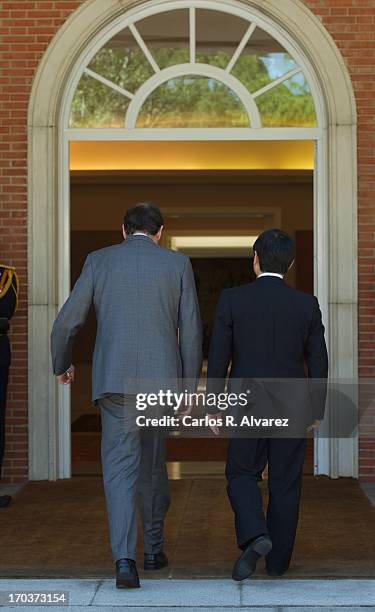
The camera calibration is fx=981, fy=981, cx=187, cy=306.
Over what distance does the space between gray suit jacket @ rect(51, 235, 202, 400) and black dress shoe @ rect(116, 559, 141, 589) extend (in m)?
0.71

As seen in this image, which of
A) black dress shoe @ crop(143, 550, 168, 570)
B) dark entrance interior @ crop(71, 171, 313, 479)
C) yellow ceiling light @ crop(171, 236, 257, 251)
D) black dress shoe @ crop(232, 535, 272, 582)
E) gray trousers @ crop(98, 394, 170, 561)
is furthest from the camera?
yellow ceiling light @ crop(171, 236, 257, 251)

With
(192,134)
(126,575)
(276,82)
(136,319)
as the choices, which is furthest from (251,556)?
(276,82)

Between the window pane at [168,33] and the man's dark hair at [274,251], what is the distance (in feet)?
9.96

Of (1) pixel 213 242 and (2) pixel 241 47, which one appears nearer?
(2) pixel 241 47

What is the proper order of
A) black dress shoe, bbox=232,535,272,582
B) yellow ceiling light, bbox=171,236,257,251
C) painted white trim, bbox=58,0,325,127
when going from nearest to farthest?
black dress shoe, bbox=232,535,272,582 < painted white trim, bbox=58,0,325,127 < yellow ceiling light, bbox=171,236,257,251

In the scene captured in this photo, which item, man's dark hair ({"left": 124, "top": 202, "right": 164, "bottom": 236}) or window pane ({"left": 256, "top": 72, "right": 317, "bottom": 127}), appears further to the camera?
window pane ({"left": 256, "top": 72, "right": 317, "bottom": 127})

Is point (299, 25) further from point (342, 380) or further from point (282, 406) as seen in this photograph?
point (282, 406)

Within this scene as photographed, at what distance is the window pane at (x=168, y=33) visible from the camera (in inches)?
276

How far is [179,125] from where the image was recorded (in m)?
7.10

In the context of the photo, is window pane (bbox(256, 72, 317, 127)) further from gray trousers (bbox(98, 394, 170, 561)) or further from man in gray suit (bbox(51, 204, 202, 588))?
gray trousers (bbox(98, 394, 170, 561))

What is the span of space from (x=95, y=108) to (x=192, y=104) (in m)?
0.70

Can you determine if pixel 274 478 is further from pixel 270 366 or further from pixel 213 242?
pixel 213 242

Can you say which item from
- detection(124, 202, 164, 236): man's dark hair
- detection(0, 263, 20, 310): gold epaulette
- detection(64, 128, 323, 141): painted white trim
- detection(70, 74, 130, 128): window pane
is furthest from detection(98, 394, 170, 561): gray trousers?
detection(70, 74, 130, 128): window pane

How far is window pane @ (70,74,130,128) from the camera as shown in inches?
278
